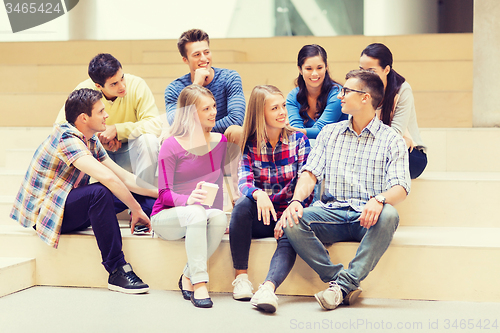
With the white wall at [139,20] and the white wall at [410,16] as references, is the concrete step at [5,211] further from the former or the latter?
the white wall at [410,16]

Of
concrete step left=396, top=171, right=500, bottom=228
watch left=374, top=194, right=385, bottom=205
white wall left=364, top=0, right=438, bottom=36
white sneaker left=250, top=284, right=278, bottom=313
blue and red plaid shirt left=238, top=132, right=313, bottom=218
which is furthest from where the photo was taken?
white wall left=364, top=0, right=438, bottom=36

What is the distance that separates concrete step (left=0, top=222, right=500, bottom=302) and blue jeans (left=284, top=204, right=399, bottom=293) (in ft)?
0.27

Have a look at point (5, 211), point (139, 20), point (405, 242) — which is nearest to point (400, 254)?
point (405, 242)

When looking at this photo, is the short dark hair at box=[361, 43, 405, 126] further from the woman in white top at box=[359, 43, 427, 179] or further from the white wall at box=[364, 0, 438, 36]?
the white wall at box=[364, 0, 438, 36]

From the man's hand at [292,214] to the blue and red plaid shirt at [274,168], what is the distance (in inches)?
6.4

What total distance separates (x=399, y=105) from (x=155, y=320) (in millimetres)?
1641

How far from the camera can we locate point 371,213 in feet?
6.28

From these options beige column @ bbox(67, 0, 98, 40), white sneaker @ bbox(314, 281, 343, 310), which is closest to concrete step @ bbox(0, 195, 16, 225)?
white sneaker @ bbox(314, 281, 343, 310)

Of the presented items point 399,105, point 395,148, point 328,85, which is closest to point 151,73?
point 328,85

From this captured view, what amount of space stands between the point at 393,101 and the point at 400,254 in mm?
862

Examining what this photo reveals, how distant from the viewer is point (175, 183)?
7.19 feet

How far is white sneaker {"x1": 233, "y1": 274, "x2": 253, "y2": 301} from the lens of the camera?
2.03m

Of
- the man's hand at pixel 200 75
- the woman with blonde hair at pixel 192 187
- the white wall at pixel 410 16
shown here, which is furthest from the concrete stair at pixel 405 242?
the white wall at pixel 410 16

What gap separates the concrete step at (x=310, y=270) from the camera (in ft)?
6.60
